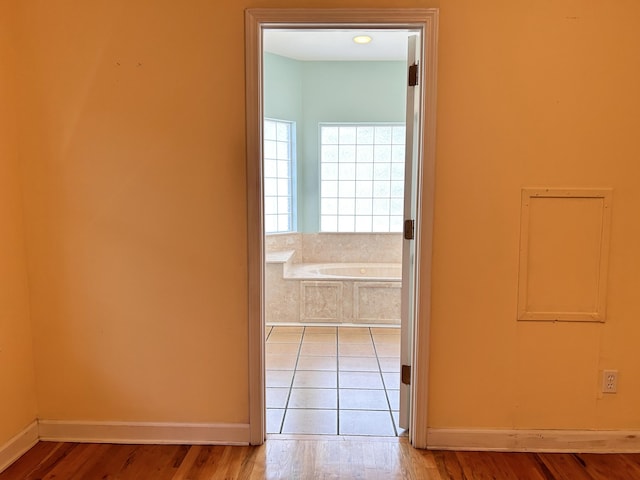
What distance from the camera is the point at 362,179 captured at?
17.5 feet

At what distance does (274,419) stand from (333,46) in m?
3.82

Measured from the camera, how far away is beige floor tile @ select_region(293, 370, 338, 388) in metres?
2.77

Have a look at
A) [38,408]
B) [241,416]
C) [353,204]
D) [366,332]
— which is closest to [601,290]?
[241,416]

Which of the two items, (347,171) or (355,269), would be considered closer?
(355,269)

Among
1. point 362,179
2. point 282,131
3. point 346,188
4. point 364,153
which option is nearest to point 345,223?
point 346,188

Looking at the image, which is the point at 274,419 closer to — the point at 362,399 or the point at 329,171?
the point at 362,399

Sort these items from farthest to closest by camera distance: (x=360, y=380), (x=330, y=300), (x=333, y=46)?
(x=333, y=46) → (x=330, y=300) → (x=360, y=380)

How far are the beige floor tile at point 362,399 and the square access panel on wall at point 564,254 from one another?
3.34ft

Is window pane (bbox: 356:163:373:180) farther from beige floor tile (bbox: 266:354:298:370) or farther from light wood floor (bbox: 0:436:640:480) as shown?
light wood floor (bbox: 0:436:640:480)

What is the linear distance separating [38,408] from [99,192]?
1151mm

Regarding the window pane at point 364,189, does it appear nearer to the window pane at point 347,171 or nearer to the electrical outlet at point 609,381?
the window pane at point 347,171

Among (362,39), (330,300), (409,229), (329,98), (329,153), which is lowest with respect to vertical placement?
(330,300)

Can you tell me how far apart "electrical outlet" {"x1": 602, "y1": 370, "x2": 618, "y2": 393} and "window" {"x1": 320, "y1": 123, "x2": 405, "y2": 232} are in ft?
11.1

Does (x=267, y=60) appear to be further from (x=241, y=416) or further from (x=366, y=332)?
(x=241, y=416)
